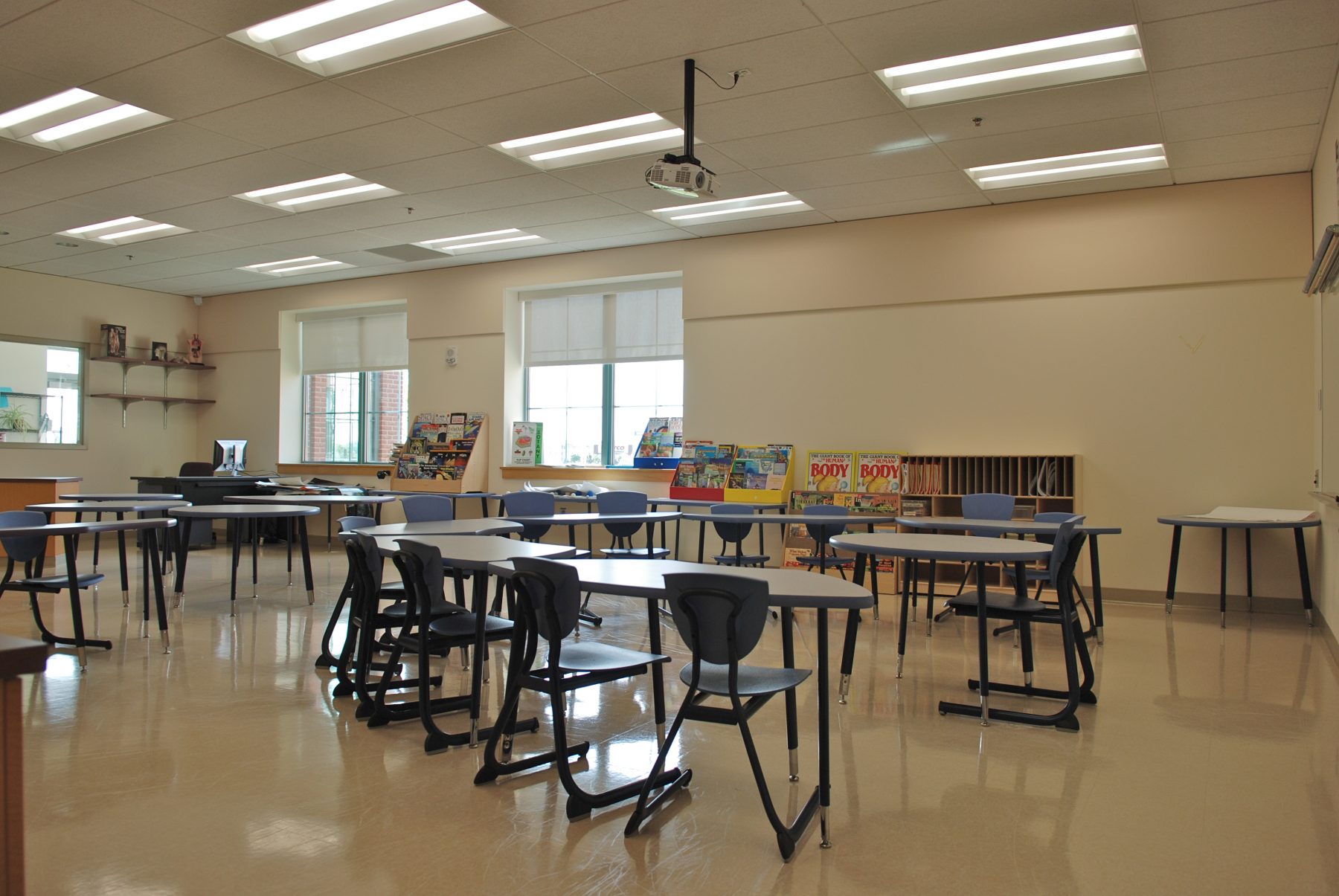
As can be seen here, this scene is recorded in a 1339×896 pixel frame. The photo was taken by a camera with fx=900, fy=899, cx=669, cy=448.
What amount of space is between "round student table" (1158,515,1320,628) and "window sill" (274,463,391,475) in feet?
26.9

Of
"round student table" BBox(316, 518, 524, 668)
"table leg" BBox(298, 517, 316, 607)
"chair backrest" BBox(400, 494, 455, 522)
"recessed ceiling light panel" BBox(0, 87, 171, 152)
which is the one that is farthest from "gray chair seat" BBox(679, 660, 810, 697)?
"recessed ceiling light panel" BBox(0, 87, 171, 152)

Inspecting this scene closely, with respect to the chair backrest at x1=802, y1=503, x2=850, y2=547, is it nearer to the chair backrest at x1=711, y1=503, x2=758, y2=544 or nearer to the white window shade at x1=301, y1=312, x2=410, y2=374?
the chair backrest at x1=711, y1=503, x2=758, y2=544

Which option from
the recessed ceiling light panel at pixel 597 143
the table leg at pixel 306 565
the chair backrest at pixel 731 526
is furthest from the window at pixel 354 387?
the chair backrest at pixel 731 526

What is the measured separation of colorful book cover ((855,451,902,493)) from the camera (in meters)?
7.82

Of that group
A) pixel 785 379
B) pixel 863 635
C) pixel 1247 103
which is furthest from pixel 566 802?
pixel 785 379

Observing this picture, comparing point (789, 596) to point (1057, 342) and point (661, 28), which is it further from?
point (1057, 342)

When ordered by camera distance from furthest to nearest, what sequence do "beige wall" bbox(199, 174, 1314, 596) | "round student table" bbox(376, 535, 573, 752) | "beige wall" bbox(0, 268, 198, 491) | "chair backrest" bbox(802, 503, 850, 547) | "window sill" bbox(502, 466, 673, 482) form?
"beige wall" bbox(0, 268, 198, 491) < "window sill" bbox(502, 466, 673, 482) < "beige wall" bbox(199, 174, 1314, 596) < "chair backrest" bbox(802, 503, 850, 547) < "round student table" bbox(376, 535, 573, 752)

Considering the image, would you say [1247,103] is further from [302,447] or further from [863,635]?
[302,447]

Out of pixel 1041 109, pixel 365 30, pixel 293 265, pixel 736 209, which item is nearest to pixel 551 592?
pixel 365 30

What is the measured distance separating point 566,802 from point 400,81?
4.08 meters

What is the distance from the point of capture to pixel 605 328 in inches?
386

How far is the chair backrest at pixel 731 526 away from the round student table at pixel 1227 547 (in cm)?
297

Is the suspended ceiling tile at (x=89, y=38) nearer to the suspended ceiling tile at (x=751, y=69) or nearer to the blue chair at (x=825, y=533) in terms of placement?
the suspended ceiling tile at (x=751, y=69)

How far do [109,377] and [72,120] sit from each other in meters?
6.61
